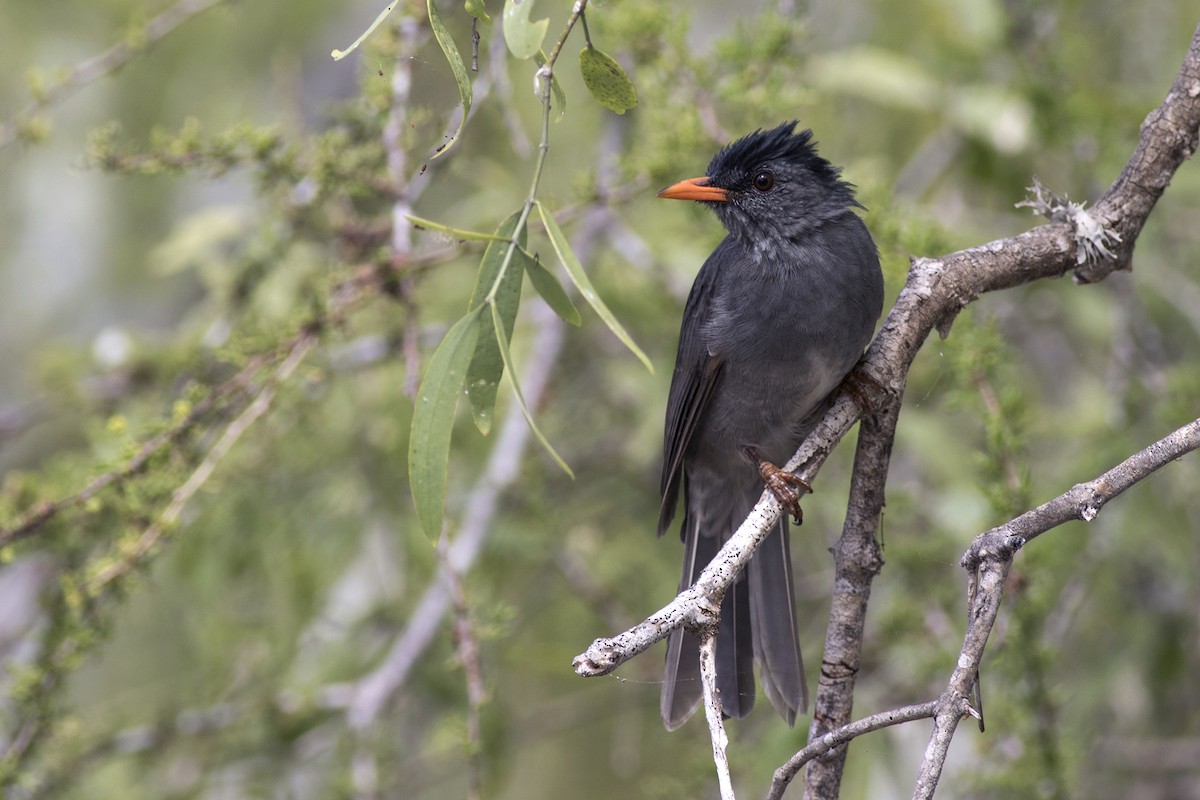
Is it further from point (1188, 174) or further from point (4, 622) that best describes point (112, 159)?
point (1188, 174)

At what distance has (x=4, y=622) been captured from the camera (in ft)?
16.3

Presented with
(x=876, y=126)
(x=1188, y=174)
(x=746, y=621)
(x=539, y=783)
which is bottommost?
(x=746, y=621)

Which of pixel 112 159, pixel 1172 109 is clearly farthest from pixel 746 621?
pixel 112 159

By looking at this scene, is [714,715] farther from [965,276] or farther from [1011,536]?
[965,276]

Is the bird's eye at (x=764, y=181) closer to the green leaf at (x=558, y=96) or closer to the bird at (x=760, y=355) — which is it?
the bird at (x=760, y=355)

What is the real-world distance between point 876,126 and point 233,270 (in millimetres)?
3195

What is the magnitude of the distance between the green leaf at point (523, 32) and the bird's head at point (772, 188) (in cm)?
170

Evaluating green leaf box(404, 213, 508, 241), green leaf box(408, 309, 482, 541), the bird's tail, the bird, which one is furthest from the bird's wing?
green leaf box(404, 213, 508, 241)

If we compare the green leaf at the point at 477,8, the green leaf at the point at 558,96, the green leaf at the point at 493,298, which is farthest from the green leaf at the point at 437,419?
the green leaf at the point at 477,8

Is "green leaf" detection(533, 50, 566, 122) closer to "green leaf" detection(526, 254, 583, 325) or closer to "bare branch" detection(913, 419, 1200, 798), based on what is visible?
"green leaf" detection(526, 254, 583, 325)

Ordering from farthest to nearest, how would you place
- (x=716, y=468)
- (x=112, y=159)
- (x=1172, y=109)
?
(x=716, y=468) < (x=112, y=159) < (x=1172, y=109)

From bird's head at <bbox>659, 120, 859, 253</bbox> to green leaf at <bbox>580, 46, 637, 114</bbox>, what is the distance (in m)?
1.53

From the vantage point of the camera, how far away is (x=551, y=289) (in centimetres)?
211

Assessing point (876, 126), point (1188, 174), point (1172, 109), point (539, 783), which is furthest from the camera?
point (539, 783)
